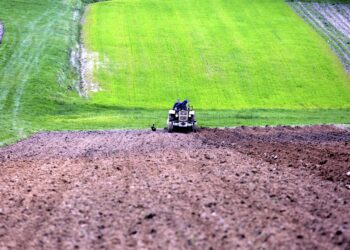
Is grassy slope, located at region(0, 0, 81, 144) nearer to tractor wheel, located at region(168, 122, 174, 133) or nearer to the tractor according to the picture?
tractor wheel, located at region(168, 122, 174, 133)

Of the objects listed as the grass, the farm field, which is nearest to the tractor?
the grass

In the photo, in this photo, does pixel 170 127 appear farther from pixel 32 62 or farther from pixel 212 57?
pixel 212 57

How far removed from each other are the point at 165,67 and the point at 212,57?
5314 mm

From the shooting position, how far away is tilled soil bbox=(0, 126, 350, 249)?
14.3m

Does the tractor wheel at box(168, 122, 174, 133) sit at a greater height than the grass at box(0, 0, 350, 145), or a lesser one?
greater

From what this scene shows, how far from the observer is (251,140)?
30047mm

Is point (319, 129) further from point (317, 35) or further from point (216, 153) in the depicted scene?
point (317, 35)

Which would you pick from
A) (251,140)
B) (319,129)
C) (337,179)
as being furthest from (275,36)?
(337,179)

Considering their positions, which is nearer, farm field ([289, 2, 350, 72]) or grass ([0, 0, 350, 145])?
grass ([0, 0, 350, 145])

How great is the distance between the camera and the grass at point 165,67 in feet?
133

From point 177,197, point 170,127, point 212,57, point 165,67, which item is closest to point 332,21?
point 212,57

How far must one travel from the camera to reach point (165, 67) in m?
51.0

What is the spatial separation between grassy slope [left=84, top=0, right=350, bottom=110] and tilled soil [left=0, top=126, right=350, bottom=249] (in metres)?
18.9

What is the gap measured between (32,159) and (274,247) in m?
15.5
